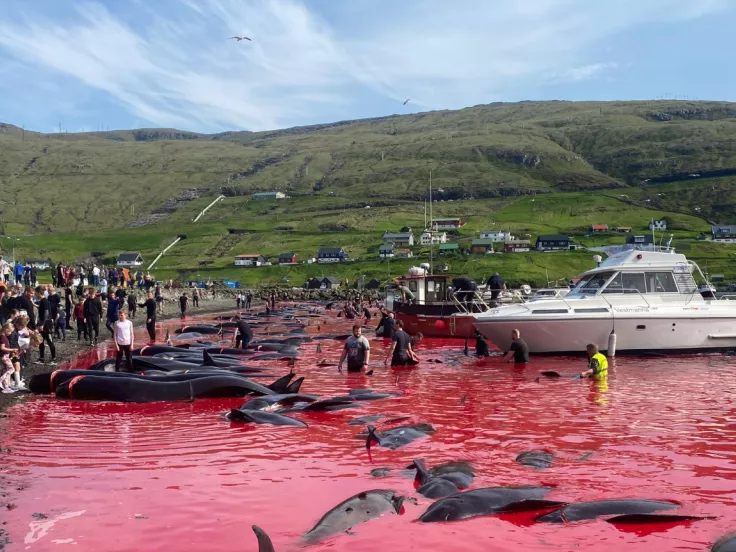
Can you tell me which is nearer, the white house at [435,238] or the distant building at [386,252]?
the distant building at [386,252]

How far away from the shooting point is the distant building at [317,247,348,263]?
435 ft

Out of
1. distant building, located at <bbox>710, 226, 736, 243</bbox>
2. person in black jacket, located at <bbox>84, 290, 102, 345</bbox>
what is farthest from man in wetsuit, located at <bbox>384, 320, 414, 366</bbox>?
distant building, located at <bbox>710, 226, 736, 243</bbox>

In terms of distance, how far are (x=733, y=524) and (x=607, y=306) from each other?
18559 millimetres

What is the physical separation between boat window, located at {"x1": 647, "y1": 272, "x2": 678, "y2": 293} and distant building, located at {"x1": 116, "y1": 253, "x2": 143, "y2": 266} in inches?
4781

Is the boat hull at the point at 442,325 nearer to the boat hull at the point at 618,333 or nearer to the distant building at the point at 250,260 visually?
A: the boat hull at the point at 618,333

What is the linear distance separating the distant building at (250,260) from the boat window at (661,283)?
108 metres

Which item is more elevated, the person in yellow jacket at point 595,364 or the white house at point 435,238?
the white house at point 435,238

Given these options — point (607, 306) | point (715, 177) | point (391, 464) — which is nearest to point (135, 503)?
point (391, 464)

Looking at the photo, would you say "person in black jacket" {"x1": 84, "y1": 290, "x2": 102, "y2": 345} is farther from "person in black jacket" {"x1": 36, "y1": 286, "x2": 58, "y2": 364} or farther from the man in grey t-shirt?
the man in grey t-shirt

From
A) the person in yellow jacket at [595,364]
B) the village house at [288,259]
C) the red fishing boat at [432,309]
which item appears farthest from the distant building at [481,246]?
the person in yellow jacket at [595,364]

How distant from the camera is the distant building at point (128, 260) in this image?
134 metres

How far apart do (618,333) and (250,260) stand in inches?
4363

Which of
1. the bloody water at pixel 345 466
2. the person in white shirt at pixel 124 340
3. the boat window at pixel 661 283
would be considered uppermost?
the boat window at pixel 661 283

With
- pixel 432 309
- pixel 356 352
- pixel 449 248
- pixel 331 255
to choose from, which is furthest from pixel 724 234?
pixel 356 352
